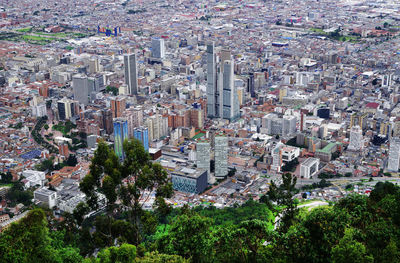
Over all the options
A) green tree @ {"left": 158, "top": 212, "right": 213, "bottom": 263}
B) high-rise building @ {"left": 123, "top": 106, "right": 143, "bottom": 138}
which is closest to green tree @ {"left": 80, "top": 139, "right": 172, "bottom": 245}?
green tree @ {"left": 158, "top": 212, "right": 213, "bottom": 263}

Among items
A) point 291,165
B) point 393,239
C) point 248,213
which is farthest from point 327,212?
point 291,165

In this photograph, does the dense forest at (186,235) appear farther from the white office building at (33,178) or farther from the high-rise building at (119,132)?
the high-rise building at (119,132)

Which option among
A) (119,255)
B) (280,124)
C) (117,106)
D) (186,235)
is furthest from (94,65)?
(119,255)

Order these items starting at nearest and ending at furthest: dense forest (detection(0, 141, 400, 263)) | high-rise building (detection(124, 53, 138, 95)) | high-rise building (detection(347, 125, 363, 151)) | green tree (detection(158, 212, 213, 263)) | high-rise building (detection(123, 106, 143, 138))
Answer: dense forest (detection(0, 141, 400, 263)) → green tree (detection(158, 212, 213, 263)) → high-rise building (detection(347, 125, 363, 151)) → high-rise building (detection(123, 106, 143, 138)) → high-rise building (detection(124, 53, 138, 95))

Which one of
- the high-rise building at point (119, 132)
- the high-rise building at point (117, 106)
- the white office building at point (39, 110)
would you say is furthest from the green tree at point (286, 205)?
the white office building at point (39, 110)

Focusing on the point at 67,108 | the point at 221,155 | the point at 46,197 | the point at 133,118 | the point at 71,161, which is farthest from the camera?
the point at 67,108

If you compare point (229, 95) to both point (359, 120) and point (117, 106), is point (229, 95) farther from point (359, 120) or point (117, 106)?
point (359, 120)

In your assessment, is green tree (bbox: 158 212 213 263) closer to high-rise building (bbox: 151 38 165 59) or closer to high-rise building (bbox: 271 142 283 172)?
high-rise building (bbox: 271 142 283 172)
